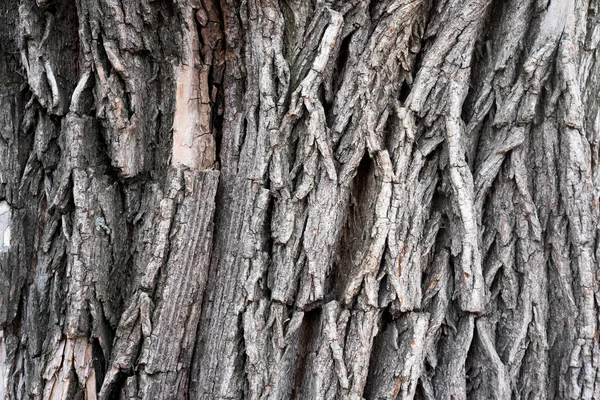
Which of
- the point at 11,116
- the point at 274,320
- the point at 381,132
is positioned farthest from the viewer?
the point at 11,116

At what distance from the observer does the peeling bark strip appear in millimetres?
1870

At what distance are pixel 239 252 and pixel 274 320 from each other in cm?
27

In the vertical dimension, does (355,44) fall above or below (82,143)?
above

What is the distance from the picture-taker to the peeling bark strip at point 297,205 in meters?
1.87

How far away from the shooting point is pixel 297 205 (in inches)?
74.5

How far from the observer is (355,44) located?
6.54 ft

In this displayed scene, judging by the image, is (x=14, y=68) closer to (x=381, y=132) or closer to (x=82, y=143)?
(x=82, y=143)

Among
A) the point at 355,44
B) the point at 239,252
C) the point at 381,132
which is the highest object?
the point at 355,44

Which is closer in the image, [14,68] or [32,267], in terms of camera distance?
[32,267]

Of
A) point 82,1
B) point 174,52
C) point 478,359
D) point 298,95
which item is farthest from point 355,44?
point 478,359

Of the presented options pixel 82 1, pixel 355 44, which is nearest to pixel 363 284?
pixel 355 44

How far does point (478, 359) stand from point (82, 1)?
78.6 inches

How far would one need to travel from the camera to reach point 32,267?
203 cm

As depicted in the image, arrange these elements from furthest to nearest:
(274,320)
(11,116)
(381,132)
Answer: (11,116) → (381,132) → (274,320)
